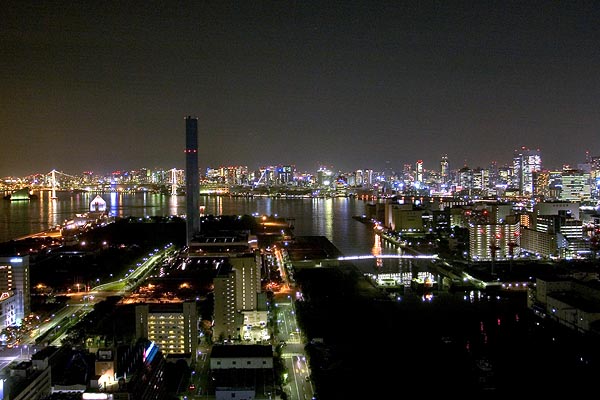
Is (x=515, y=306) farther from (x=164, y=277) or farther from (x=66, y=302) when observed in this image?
(x=66, y=302)

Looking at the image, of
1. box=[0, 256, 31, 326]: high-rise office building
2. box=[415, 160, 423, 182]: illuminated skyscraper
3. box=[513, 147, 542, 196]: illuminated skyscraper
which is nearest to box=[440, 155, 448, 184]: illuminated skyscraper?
box=[415, 160, 423, 182]: illuminated skyscraper

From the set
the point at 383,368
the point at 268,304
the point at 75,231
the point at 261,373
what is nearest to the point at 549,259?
the point at 268,304

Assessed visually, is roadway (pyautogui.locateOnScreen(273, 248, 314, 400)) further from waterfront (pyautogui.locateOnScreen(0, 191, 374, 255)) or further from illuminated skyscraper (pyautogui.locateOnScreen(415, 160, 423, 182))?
illuminated skyscraper (pyautogui.locateOnScreen(415, 160, 423, 182))

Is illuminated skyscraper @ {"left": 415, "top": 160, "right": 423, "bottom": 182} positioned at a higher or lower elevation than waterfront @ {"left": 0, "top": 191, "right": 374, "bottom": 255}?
higher

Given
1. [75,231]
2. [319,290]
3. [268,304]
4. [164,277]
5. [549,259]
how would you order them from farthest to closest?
[75,231] < [549,259] < [164,277] < [319,290] < [268,304]

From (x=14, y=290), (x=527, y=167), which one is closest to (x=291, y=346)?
(x=14, y=290)

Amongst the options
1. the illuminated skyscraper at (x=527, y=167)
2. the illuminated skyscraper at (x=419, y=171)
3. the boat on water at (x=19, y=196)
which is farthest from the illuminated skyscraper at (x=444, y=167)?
the boat on water at (x=19, y=196)

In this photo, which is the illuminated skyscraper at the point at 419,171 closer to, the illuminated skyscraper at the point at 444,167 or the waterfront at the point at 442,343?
the illuminated skyscraper at the point at 444,167

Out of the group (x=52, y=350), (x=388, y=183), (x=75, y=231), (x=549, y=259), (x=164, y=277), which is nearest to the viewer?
(x=52, y=350)
